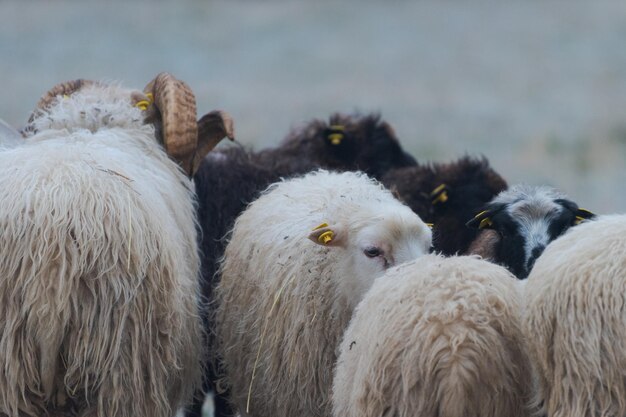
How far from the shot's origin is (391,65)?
24.1m

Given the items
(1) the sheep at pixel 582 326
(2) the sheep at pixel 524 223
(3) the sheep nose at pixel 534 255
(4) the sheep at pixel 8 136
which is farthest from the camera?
(4) the sheep at pixel 8 136

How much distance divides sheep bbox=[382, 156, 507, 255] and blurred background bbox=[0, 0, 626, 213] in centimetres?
744

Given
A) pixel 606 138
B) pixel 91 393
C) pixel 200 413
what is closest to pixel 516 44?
pixel 606 138

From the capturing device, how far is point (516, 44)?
25266 mm

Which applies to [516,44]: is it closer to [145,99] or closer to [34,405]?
[145,99]

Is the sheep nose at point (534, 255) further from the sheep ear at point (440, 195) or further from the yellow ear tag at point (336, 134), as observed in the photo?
the yellow ear tag at point (336, 134)

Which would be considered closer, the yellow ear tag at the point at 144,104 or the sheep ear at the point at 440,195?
the yellow ear tag at the point at 144,104

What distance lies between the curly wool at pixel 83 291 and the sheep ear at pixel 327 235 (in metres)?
0.61

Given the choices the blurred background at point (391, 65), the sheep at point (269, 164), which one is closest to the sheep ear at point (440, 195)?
the sheep at point (269, 164)

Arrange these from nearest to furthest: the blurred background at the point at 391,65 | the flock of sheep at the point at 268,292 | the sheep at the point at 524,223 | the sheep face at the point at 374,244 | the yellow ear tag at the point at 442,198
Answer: the flock of sheep at the point at 268,292 < the sheep face at the point at 374,244 < the sheep at the point at 524,223 < the yellow ear tag at the point at 442,198 < the blurred background at the point at 391,65

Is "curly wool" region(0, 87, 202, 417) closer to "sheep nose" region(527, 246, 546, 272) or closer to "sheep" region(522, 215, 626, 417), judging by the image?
"sheep" region(522, 215, 626, 417)

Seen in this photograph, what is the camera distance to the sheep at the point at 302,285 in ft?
15.8

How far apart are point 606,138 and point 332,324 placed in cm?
1546

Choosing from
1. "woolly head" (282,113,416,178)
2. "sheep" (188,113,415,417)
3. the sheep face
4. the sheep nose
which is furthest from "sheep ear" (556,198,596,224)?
"woolly head" (282,113,416,178)
